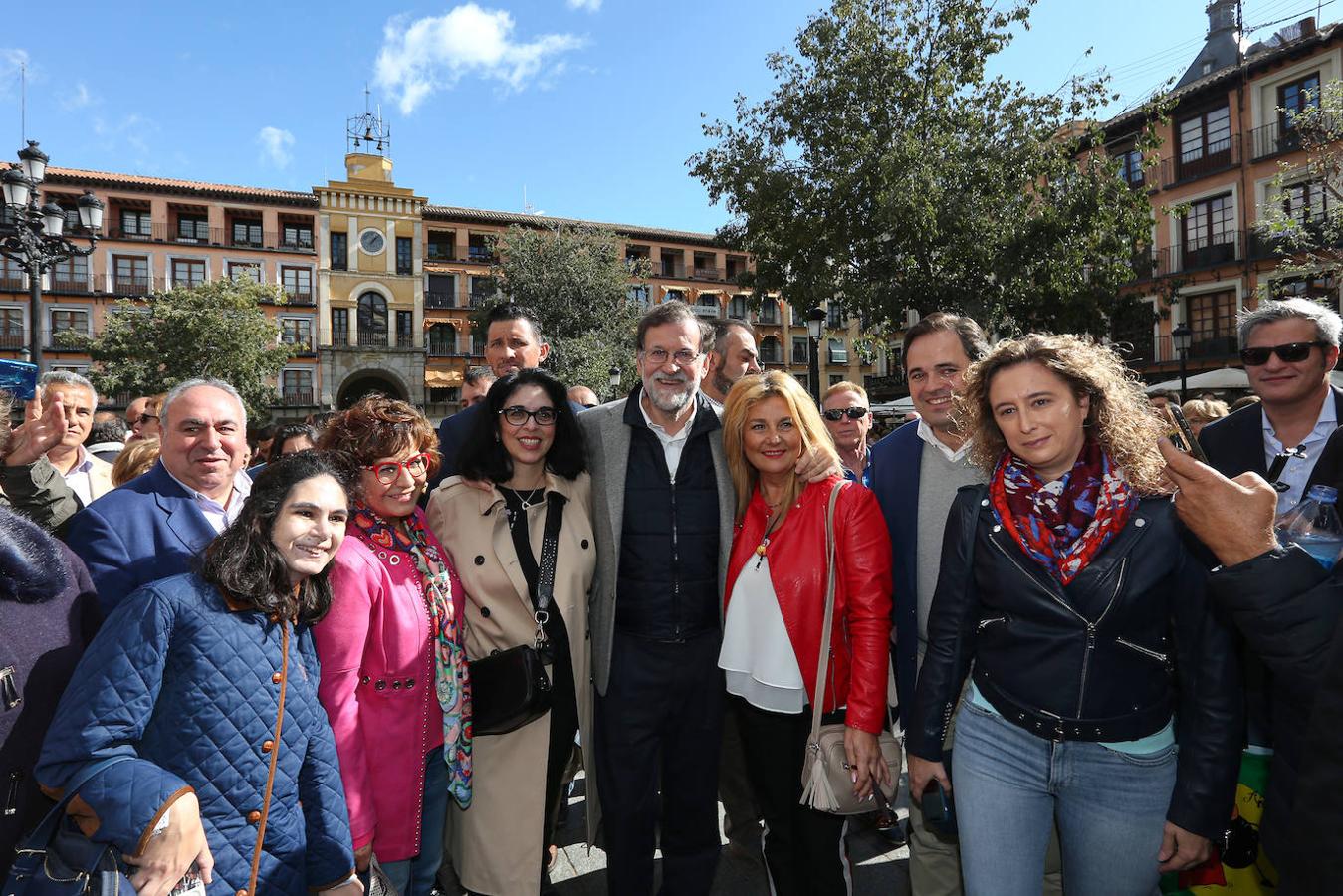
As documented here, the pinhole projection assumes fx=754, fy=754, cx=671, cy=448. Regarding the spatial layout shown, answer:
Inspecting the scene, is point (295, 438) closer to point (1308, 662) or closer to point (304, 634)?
point (304, 634)

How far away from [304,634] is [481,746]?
41.9 inches

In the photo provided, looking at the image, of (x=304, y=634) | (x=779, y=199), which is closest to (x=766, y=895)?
(x=304, y=634)

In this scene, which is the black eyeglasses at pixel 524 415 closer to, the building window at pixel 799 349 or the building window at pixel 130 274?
the building window at pixel 130 274

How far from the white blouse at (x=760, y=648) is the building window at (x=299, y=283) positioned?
4052 centimetres

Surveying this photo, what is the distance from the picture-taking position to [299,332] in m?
37.5

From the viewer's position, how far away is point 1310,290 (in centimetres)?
2061

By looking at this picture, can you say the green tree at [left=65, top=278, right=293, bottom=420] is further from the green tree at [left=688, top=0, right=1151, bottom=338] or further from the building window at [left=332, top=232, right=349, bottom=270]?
the green tree at [left=688, top=0, right=1151, bottom=338]

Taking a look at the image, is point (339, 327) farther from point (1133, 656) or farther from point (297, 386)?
point (1133, 656)

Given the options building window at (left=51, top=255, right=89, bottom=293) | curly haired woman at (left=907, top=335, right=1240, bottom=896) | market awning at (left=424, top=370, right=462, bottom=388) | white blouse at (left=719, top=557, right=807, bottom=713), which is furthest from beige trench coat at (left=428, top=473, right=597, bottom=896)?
building window at (left=51, top=255, right=89, bottom=293)

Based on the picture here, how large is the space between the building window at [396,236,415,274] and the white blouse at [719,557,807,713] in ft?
131

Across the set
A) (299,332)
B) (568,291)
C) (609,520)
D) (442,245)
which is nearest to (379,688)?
(609,520)

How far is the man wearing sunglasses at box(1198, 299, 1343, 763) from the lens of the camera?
3.49 metres

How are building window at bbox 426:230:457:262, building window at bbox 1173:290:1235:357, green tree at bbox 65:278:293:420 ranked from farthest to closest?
building window at bbox 426:230:457:262 → green tree at bbox 65:278:293:420 → building window at bbox 1173:290:1235:357

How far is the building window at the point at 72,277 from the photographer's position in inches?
1406
